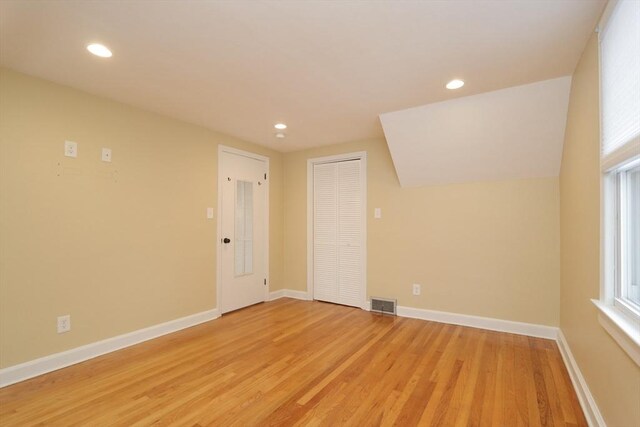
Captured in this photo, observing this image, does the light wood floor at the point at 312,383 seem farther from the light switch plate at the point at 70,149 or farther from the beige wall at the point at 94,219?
the light switch plate at the point at 70,149

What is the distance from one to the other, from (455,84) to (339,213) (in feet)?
7.81

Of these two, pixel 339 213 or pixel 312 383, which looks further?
pixel 339 213

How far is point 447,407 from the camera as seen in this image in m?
2.01

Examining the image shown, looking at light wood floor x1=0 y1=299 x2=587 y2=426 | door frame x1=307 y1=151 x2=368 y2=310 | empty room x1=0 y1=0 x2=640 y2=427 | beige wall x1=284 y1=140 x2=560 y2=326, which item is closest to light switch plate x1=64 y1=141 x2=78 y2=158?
empty room x1=0 y1=0 x2=640 y2=427

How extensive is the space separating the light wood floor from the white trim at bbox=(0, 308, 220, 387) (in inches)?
3.3

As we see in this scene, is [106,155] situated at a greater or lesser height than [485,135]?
lesser

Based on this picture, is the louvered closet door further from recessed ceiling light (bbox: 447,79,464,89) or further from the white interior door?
recessed ceiling light (bbox: 447,79,464,89)

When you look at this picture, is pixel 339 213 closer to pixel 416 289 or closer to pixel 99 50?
pixel 416 289

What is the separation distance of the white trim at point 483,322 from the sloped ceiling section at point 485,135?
62.3 inches

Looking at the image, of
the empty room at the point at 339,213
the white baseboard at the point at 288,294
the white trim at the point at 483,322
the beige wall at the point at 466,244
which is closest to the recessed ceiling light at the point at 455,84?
the empty room at the point at 339,213

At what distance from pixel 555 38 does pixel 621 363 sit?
1.92m

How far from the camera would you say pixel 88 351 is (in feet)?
8.96

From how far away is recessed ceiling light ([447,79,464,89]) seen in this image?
2.61 m

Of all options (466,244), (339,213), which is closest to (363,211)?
(339,213)
